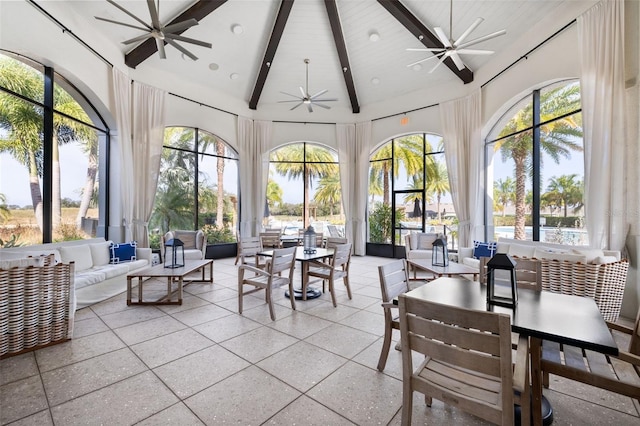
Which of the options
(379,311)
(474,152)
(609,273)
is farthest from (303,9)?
(609,273)

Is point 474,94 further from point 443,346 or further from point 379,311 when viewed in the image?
point 443,346

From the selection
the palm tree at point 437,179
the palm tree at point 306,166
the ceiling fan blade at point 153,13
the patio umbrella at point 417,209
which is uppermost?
the ceiling fan blade at point 153,13

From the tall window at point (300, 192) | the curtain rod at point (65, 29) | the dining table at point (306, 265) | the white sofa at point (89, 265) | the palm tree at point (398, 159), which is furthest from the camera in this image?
the tall window at point (300, 192)

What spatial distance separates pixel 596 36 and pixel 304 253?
487 centimetres

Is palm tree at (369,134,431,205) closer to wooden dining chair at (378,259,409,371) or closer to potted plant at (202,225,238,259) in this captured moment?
potted plant at (202,225,238,259)

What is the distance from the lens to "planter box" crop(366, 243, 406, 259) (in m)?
7.70

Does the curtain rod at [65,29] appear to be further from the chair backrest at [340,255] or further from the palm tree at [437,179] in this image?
the palm tree at [437,179]

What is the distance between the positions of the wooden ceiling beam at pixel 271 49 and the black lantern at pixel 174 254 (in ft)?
15.6

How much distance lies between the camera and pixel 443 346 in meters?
1.29

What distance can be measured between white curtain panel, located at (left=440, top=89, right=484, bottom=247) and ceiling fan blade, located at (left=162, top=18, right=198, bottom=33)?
5.38m

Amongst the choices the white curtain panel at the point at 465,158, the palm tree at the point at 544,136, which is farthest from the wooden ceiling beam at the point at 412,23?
the palm tree at the point at 544,136

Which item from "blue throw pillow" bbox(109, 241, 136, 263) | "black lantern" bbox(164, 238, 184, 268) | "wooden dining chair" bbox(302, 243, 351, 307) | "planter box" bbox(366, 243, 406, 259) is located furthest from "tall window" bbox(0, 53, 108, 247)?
"planter box" bbox(366, 243, 406, 259)

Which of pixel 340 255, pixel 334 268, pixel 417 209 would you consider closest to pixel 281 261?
pixel 334 268

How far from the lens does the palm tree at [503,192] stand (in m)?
6.07
